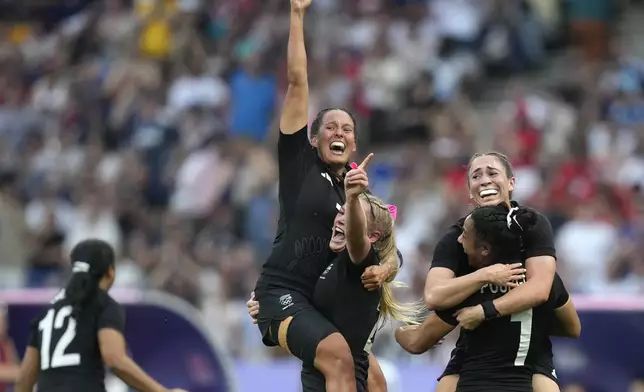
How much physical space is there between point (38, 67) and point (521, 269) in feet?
47.5

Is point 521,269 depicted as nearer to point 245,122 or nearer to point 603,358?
point 603,358

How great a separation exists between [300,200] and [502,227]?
1.36m

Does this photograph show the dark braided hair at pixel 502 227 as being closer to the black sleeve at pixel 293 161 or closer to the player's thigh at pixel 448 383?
the player's thigh at pixel 448 383

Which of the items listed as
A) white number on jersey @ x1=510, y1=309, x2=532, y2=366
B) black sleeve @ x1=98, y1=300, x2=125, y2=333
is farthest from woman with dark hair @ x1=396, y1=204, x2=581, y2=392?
black sleeve @ x1=98, y1=300, x2=125, y2=333

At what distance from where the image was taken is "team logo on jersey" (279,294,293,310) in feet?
25.3

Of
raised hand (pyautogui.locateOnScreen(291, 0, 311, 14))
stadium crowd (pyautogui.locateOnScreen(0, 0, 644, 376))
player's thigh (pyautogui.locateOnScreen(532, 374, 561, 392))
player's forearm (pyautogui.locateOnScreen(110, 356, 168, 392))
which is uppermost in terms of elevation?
stadium crowd (pyautogui.locateOnScreen(0, 0, 644, 376))

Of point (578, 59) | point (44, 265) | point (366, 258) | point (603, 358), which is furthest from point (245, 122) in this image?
point (366, 258)

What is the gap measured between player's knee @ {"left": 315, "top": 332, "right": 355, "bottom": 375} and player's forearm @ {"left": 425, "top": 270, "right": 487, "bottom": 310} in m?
0.62

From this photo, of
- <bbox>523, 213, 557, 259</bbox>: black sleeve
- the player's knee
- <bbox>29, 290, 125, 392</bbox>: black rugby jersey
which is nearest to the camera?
<bbox>523, 213, 557, 259</bbox>: black sleeve

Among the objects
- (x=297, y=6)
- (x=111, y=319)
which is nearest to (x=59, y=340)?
(x=111, y=319)

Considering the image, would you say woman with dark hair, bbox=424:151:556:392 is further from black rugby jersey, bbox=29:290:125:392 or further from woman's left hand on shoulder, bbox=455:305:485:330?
black rugby jersey, bbox=29:290:125:392

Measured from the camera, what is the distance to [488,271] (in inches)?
273

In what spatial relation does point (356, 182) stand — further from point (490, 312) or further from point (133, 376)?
point (133, 376)

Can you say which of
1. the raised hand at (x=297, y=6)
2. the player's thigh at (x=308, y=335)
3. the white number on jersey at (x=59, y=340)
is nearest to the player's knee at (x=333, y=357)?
the player's thigh at (x=308, y=335)
